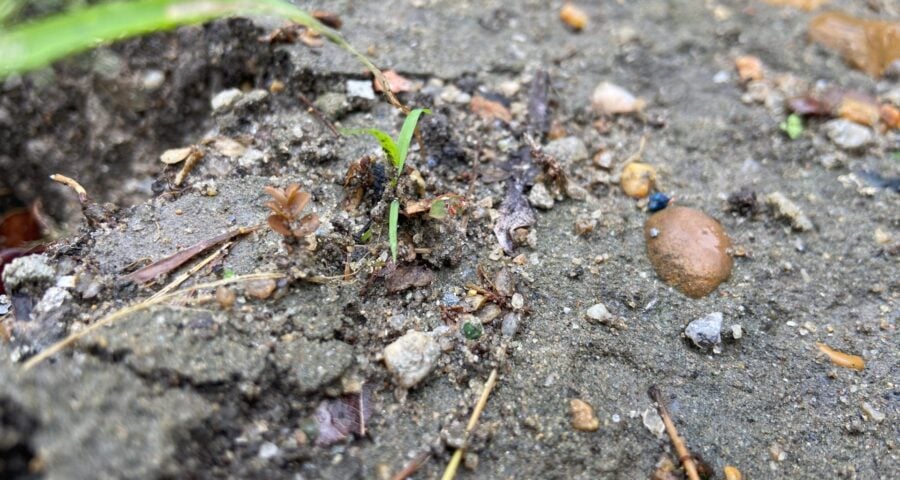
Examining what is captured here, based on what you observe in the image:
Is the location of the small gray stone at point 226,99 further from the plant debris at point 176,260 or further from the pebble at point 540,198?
the pebble at point 540,198

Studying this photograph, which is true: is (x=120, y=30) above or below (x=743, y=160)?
above

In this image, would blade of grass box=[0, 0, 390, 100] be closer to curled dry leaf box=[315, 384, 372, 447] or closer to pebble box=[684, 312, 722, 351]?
curled dry leaf box=[315, 384, 372, 447]

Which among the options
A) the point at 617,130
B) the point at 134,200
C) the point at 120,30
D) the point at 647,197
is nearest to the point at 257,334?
the point at 120,30

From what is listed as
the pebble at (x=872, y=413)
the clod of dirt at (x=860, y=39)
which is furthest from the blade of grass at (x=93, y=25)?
the clod of dirt at (x=860, y=39)

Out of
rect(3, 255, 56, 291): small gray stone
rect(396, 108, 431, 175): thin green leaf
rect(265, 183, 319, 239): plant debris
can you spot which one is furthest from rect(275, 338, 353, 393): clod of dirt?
rect(3, 255, 56, 291): small gray stone

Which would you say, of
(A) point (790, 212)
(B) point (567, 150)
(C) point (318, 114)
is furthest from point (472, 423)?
(A) point (790, 212)

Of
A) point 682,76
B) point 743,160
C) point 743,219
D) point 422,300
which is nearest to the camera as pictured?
point 422,300

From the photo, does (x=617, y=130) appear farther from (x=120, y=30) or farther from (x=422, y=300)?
(x=120, y=30)
